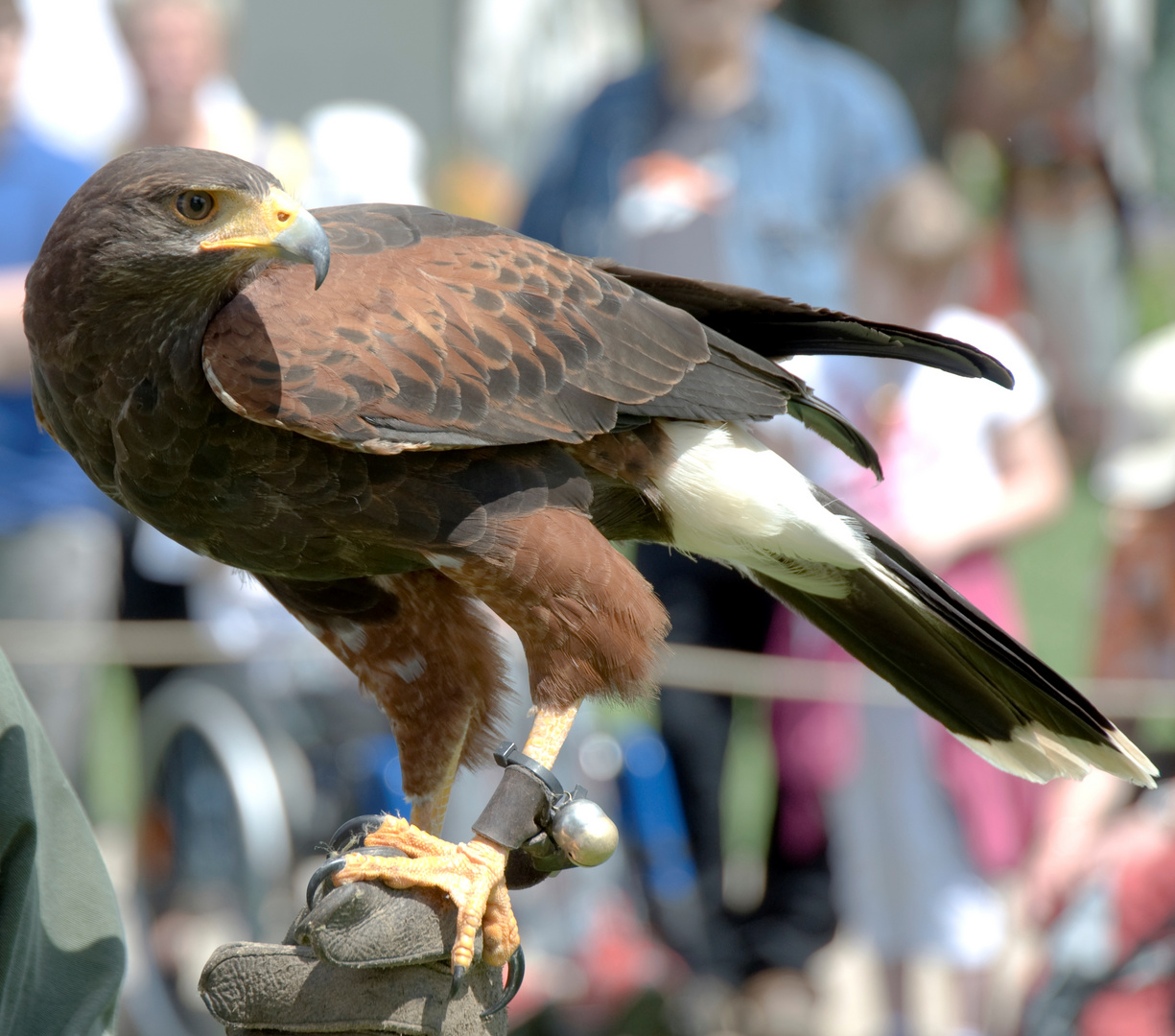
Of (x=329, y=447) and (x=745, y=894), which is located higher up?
(x=329, y=447)

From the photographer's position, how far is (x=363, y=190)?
5504 mm

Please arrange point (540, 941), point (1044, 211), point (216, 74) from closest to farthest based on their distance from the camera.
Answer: point (540, 941) < point (216, 74) < point (1044, 211)

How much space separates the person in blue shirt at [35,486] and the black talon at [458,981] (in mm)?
2999

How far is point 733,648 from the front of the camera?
502 centimetres

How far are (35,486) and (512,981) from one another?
3.14 metres

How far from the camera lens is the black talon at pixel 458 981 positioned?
2150 mm

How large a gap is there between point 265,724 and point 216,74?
2435mm

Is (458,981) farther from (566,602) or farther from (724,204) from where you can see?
(724,204)

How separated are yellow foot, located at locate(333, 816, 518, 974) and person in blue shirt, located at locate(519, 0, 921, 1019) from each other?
2.76m

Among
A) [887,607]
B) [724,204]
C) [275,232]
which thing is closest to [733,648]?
[724,204]

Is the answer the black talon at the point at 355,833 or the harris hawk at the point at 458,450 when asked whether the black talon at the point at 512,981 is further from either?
the black talon at the point at 355,833

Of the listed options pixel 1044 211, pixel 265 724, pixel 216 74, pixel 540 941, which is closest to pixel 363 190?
pixel 216 74

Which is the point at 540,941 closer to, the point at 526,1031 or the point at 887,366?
the point at 526,1031

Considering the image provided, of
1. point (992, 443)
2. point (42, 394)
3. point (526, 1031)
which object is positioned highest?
point (42, 394)
